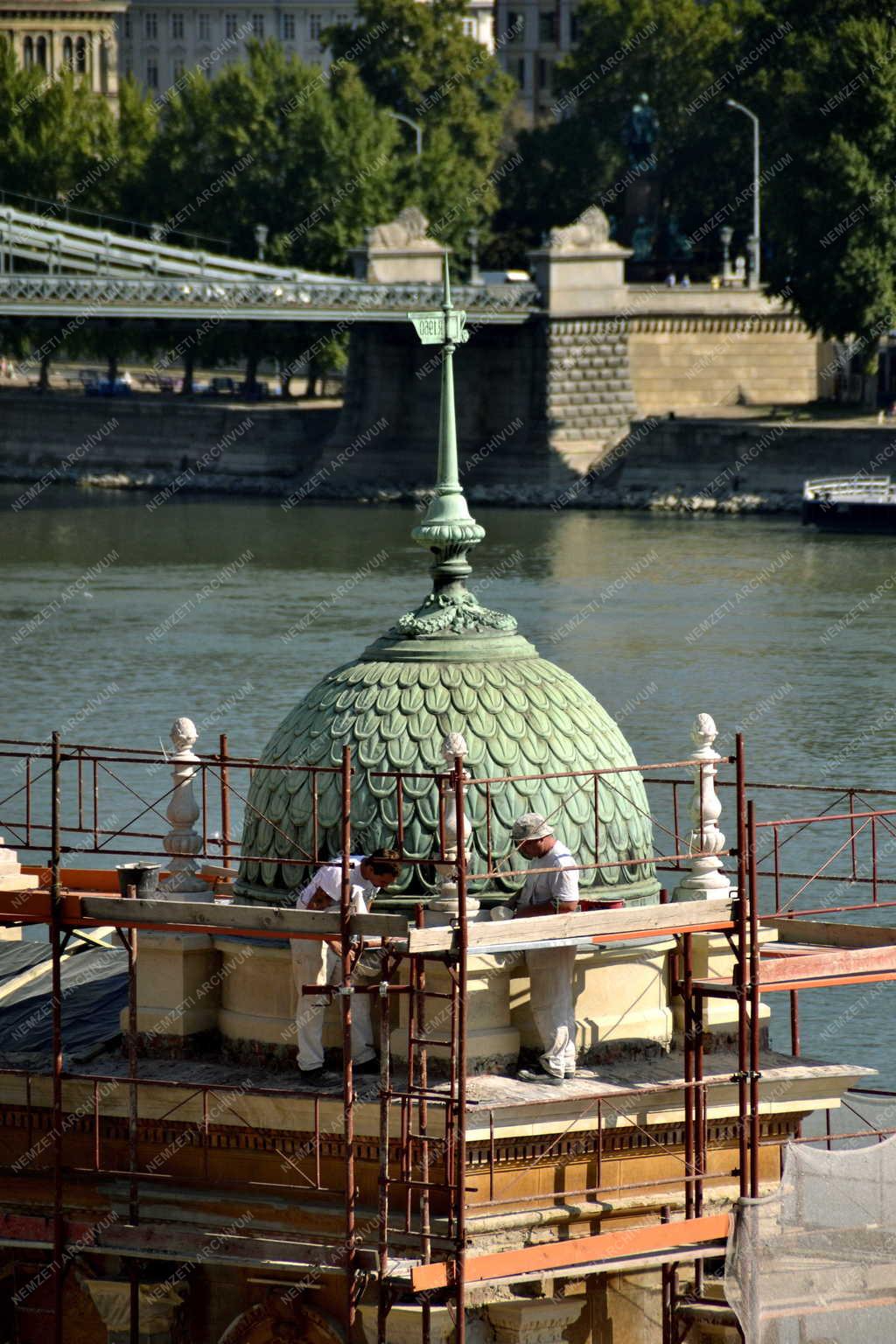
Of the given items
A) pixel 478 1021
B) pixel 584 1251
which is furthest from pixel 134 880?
pixel 584 1251

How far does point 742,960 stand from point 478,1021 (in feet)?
4.07

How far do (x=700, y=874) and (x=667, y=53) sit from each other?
304ft

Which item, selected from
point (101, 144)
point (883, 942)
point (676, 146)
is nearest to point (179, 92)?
point (101, 144)

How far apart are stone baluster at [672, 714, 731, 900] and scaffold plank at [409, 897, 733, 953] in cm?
94

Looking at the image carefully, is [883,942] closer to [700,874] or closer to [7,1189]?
[700,874]

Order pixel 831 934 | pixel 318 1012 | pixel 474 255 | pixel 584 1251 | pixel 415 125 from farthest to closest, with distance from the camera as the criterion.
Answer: pixel 415 125 → pixel 474 255 → pixel 831 934 → pixel 318 1012 → pixel 584 1251

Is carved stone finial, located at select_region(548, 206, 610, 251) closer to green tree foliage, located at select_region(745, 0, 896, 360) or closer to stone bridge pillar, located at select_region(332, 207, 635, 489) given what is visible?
stone bridge pillar, located at select_region(332, 207, 635, 489)

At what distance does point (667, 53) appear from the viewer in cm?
10688

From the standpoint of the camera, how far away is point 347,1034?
14.8 metres

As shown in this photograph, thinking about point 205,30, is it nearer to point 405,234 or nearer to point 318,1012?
point 405,234

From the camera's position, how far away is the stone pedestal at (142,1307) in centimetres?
1575

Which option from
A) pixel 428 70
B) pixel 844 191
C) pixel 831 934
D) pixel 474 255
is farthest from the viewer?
pixel 428 70

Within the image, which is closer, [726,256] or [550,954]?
[550,954]

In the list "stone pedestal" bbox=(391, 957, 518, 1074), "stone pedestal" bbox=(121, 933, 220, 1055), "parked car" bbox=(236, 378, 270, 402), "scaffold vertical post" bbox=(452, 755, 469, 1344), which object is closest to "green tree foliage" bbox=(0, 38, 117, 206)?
"parked car" bbox=(236, 378, 270, 402)
